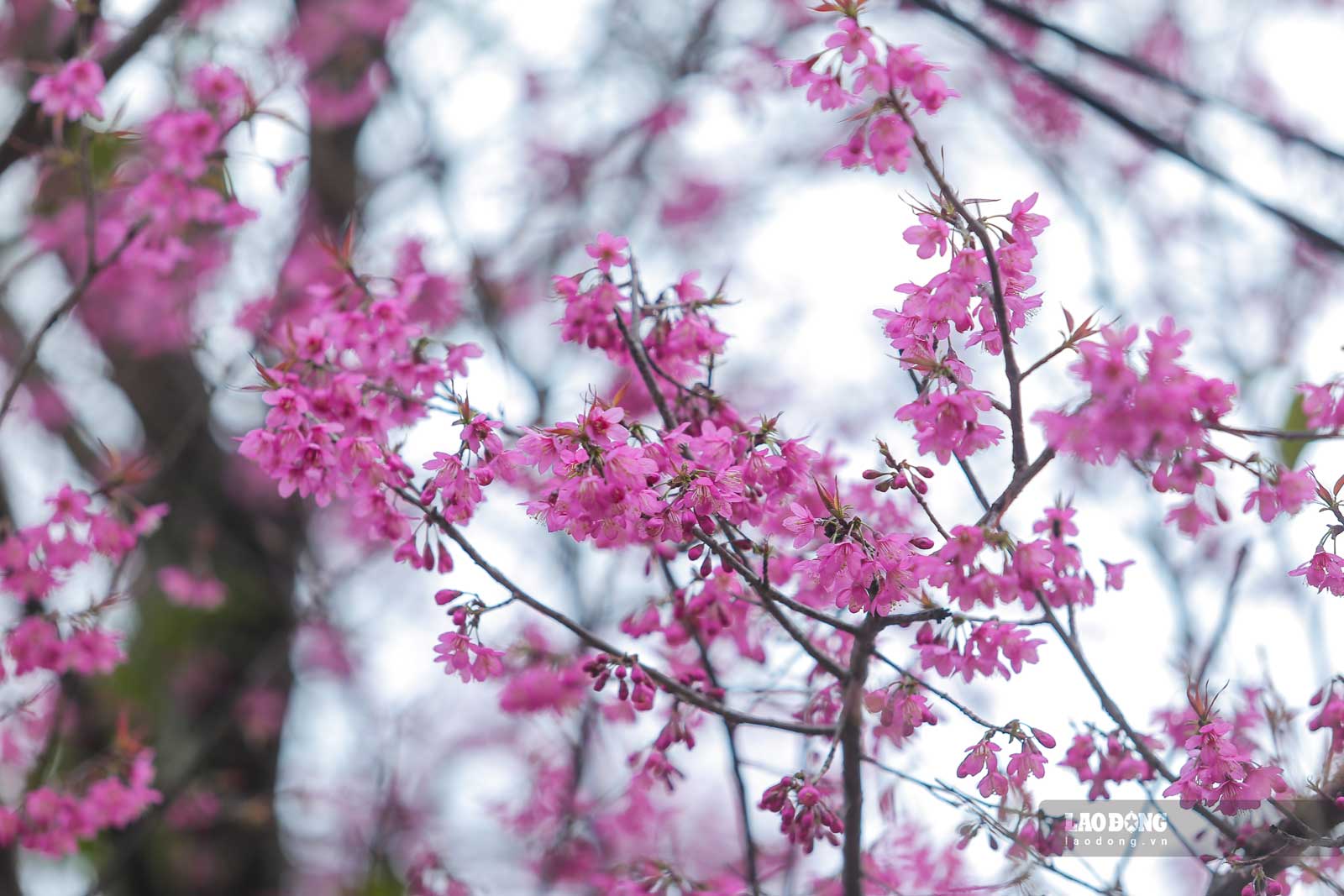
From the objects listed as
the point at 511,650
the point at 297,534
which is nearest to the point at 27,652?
the point at 511,650

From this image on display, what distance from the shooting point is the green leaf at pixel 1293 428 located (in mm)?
2516

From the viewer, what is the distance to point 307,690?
28.4 feet

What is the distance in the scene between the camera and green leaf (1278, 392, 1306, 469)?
2.52 m

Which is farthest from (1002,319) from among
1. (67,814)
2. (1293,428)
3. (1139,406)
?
(67,814)

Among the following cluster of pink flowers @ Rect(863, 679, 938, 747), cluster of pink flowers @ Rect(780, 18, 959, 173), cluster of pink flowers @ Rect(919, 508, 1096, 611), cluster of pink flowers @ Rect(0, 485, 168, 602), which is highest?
cluster of pink flowers @ Rect(780, 18, 959, 173)

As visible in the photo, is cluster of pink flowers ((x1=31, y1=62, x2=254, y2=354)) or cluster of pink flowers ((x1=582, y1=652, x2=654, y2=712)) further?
cluster of pink flowers ((x1=31, y1=62, x2=254, y2=354))

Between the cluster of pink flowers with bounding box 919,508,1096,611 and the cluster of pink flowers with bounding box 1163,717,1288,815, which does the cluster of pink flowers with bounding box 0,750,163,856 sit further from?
the cluster of pink flowers with bounding box 1163,717,1288,815

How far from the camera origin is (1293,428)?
2.53 metres

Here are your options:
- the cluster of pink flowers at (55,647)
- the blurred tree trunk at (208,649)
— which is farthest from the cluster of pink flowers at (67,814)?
the blurred tree trunk at (208,649)

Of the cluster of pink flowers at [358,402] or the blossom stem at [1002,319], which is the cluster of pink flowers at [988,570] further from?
the cluster of pink flowers at [358,402]

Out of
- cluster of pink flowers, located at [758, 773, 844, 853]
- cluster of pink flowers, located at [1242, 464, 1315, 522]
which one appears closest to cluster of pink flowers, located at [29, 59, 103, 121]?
cluster of pink flowers, located at [758, 773, 844, 853]

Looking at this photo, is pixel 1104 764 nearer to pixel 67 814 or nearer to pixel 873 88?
pixel 873 88

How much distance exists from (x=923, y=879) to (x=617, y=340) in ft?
7.86

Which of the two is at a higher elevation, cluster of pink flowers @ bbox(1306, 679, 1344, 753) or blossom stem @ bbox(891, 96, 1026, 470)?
blossom stem @ bbox(891, 96, 1026, 470)
